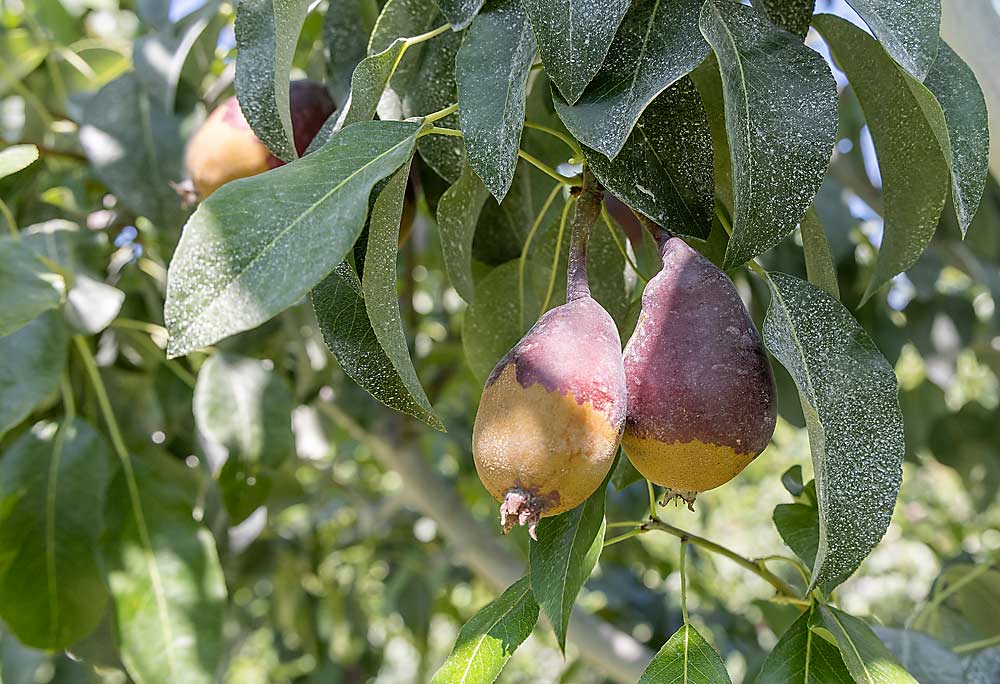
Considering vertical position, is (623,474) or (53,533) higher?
(623,474)

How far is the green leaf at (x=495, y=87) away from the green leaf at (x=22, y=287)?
0.32m

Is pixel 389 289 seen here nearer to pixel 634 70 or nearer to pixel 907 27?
pixel 634 70

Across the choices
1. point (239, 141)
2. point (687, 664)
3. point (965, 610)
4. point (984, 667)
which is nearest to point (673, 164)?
point (687, 664)

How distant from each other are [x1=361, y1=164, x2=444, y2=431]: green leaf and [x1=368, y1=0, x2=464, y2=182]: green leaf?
12cm

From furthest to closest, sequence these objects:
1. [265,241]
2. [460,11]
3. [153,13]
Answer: [153,13], [460,11], [265,241]

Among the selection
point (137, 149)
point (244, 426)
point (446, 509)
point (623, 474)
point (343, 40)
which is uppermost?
point (343, 40)

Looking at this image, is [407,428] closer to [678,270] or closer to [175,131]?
[175,131]

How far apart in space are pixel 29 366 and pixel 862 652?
66 centimetres

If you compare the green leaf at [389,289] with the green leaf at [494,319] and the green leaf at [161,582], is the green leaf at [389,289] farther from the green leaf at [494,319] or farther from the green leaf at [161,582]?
the green leaf at [161,582]

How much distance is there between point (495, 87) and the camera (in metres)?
0.46

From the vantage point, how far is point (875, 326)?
1.23 metres

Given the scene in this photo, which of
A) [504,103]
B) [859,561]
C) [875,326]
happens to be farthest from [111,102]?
[875,326]

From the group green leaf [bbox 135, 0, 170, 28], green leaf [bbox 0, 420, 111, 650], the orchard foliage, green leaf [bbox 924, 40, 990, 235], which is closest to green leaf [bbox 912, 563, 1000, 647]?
the orchard foliage

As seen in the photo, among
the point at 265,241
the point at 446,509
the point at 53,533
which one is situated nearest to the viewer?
the point at 265,241
